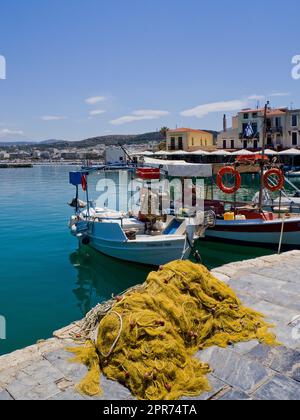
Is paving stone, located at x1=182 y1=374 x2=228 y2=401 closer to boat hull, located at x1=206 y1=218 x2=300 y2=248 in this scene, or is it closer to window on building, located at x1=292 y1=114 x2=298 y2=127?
boat hull, located at x1=206 y1=218 x2=300 y2=248

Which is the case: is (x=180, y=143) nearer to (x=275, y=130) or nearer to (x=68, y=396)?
(x=275, y=130)

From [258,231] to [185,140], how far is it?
170ft

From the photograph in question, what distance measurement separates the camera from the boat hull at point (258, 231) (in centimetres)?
1494

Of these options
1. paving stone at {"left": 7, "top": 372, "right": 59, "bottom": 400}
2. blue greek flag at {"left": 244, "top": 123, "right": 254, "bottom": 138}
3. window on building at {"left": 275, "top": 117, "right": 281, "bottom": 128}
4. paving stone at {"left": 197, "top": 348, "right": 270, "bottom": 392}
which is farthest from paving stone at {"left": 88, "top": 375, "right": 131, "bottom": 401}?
window on building at {"left": 275, "top": 117, "right": 281, "bottom": 128}

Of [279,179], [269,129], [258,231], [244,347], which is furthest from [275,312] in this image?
[269,129]

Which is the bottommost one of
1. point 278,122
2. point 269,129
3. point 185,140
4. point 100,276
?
point 100,276

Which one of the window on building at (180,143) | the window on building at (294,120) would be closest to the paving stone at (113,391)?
the window on building at (294,120)

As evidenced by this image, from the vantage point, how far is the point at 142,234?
13.4 m

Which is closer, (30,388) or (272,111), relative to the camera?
(30,388)

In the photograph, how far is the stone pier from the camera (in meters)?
4.14

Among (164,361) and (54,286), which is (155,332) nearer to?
(164,361)

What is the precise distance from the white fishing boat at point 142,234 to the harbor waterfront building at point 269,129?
44.8m

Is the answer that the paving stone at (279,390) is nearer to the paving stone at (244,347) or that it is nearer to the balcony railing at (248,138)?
the paving stone at (244,347)

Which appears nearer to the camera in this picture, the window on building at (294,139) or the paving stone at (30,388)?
the paving stone at (30,388)
